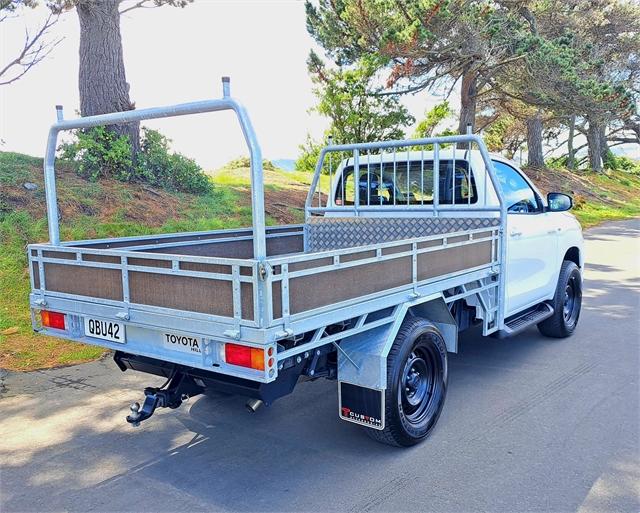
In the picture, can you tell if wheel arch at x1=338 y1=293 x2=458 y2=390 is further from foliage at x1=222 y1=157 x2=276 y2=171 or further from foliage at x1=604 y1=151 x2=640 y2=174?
foliage at x1=604 y1=151 x2=640 y2=174

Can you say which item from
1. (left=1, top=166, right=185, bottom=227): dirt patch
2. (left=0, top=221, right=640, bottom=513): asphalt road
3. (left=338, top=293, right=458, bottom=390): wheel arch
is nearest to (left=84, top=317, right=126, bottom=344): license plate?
(left=0, top=221, right=640, bottom=513): asphalt road

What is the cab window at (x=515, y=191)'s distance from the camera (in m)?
5.60

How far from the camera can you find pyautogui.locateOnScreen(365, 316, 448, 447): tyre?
3656 millimetres

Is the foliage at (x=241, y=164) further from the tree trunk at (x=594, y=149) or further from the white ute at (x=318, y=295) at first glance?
the tree trunk at (x=594, y=149)

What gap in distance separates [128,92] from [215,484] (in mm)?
8837

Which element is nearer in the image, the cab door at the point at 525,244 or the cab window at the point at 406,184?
the cab door at the point at 525,244

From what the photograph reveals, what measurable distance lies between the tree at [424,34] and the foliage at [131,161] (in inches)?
250

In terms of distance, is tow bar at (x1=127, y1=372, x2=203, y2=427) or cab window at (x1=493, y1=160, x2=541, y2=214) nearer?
tow bar at (x1=127, y1=372, x2=203, y2=427)

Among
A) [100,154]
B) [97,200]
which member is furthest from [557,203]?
[100,154]

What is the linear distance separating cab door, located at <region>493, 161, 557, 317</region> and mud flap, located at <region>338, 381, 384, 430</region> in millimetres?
2167

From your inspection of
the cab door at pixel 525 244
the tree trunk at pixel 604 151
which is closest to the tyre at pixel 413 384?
the cab door at pixel 525 244

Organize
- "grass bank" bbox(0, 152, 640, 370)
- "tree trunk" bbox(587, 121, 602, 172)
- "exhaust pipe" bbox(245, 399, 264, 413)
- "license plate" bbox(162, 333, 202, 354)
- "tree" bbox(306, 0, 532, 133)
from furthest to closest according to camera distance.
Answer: "tree trunk" bbox(587, 121, 602, 172) < "tree" bbox(306, 0, 532, 133) < "grass bank" bbox(0, 152, 640, 370) < "exhaust pipe" bbox(245, 399, 264, 413) < "license plate" bbox(162, 333, 202, 354)

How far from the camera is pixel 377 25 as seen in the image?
1527 cm

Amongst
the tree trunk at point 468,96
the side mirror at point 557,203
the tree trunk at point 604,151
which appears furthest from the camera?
the tree trunk at point 604,151
